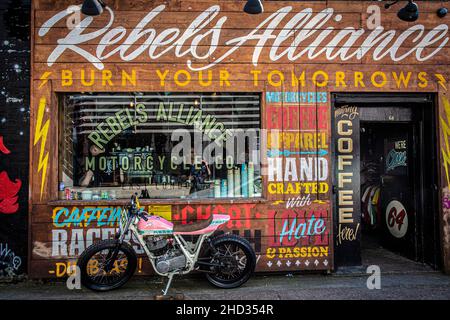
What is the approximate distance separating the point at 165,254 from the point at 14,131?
3178mm

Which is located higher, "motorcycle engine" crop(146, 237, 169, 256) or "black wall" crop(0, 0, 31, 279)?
"black wall" crop(0, 0, 31, 279)

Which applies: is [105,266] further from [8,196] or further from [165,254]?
[8,196]

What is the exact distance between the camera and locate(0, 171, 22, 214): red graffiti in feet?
19.8

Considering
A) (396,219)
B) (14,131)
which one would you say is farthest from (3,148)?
(396,219)

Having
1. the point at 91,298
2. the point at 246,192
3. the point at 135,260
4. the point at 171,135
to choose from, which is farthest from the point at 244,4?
the point at 91,298

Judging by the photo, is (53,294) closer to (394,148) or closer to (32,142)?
(32,142)

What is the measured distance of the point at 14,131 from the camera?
608cm

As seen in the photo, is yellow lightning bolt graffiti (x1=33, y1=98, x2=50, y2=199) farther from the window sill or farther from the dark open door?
the dark open door

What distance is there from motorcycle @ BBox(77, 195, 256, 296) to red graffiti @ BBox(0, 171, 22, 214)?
1.66 metres

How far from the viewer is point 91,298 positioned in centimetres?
524

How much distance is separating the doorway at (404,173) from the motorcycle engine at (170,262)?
128 inches

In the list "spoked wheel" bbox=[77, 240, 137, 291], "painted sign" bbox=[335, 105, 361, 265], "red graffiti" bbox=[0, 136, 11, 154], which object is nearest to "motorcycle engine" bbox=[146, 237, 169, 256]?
"spoked wheel" bbox=[77, 240, 137, 291]

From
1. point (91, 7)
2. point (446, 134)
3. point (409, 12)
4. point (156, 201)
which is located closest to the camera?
point (91, 7)

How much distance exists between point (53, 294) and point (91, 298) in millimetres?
659
